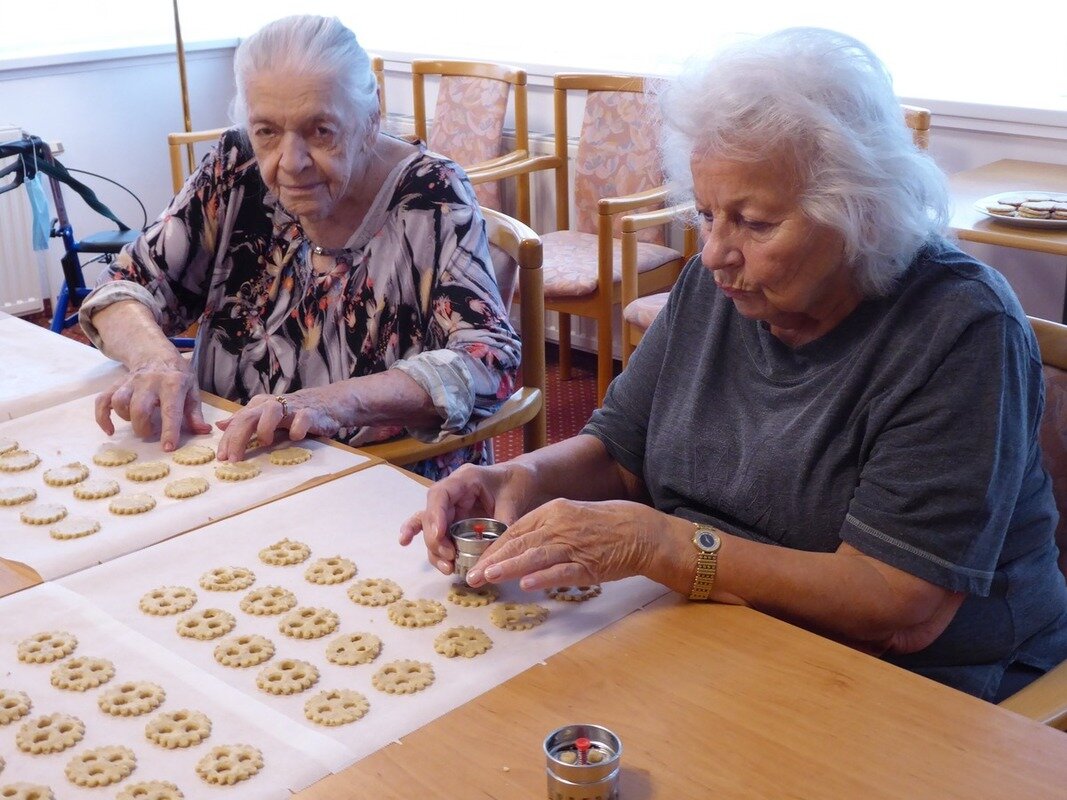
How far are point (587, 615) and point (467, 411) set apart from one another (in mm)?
659

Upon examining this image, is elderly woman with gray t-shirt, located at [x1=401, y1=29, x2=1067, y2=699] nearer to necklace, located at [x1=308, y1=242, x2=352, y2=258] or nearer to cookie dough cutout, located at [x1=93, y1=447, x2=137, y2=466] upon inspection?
cookie dough cutout, located at [x1=93, y1=447, x2=137, y2=466]

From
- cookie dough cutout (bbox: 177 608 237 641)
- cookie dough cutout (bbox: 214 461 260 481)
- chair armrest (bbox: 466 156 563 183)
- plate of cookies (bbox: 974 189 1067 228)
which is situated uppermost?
plate of cookies (bbox: 974 189 1067 228)

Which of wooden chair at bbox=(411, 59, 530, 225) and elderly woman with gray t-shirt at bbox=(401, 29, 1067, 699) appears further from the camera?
wooden chair at bbox=(411, 59, 530, 225)

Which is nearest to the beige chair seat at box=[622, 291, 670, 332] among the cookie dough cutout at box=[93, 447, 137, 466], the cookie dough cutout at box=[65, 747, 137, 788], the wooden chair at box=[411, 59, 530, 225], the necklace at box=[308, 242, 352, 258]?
the wooden chair at box=[411, 59, 530, 225]

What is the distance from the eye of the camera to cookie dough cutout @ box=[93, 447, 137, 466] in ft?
5.52

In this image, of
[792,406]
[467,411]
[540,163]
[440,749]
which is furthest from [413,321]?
[540,163]

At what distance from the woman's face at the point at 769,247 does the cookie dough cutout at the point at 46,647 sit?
824 mm

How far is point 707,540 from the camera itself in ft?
4.19

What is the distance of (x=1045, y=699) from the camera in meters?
1.22

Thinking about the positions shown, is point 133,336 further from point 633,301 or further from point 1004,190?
point 1004,190

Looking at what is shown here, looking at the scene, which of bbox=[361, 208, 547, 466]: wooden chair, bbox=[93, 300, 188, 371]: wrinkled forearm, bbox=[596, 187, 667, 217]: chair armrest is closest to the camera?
bbox=[93, 300, 188, 371]: wrinkled forearm

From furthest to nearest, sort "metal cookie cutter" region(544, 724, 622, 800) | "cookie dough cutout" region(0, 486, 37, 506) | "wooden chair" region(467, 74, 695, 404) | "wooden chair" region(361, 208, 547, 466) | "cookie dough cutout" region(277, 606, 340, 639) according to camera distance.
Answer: "wooden chair" region(467, 74, 695, 404), "wooden chair" region(361, 208, 547, 466), "cookie dough cutout" region(0, 486, 37, 506), "cookie dough cutout" region(277, 606, 340, 639), "metal cookie cutter" region(544, 724, 622, 800)

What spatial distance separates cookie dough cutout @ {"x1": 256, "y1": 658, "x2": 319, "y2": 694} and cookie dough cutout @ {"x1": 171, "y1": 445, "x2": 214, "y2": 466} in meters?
0.55

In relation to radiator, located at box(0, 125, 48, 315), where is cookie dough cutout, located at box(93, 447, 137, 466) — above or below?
above
